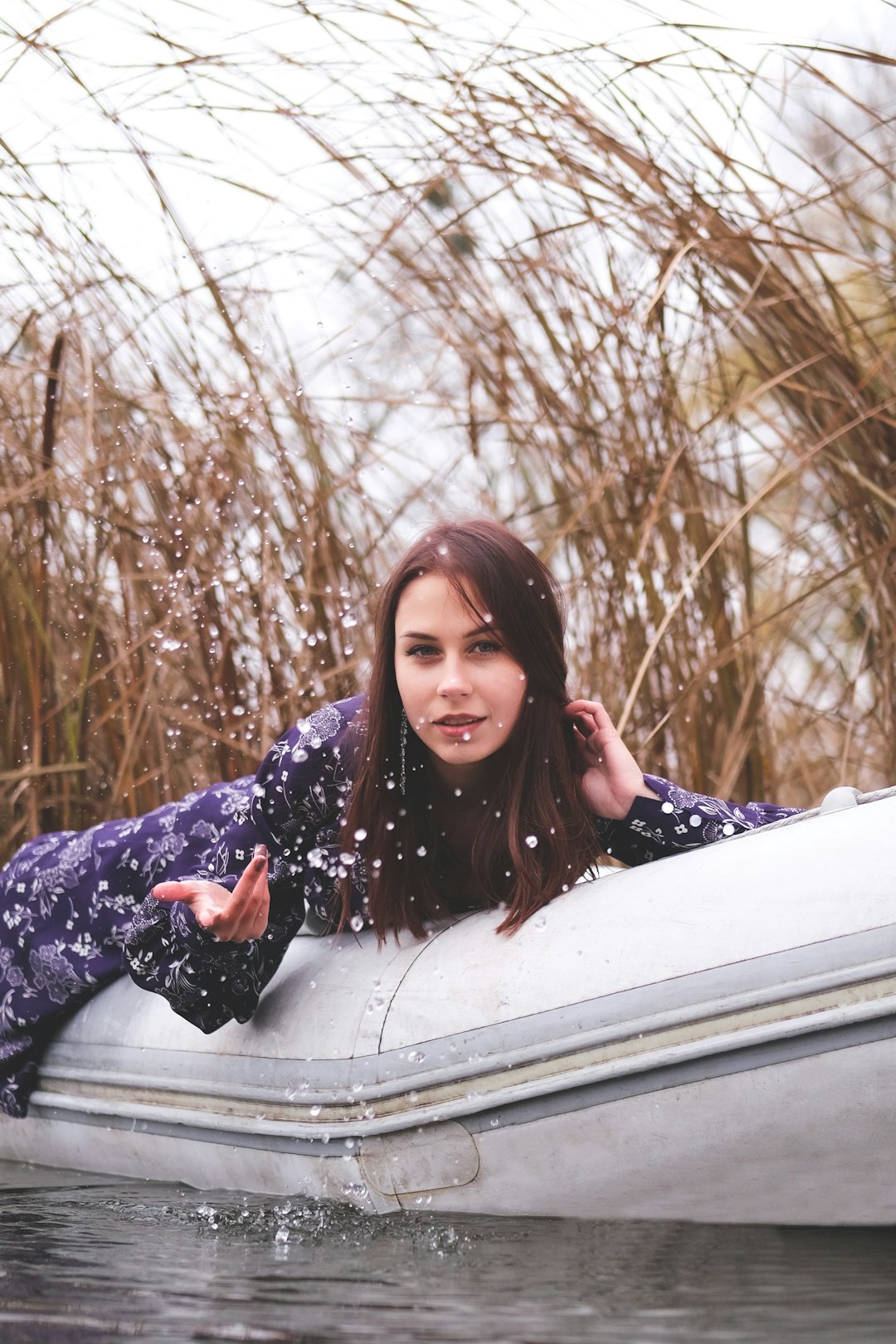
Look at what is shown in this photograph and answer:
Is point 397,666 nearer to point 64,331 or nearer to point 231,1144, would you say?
point 231,1144

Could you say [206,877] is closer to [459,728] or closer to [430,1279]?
[459,728]

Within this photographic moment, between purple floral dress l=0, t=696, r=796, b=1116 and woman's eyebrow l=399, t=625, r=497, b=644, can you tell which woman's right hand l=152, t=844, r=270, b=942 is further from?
woman's eyebrow l=399, t=625, r=497, b=644

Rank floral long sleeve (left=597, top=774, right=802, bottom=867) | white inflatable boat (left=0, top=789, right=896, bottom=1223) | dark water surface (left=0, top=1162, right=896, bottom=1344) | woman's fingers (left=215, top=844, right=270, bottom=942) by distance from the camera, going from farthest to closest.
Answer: floral long sleeve (left=597, top=774, right=802, bottom=867), woman's fingers (left=215, top=844, right=270, bottom=942), white inflatable boat (left=0, top=789, right=896, bottom=1223), dark water surface (left=0, top=1162, right=896, bottom=1344)

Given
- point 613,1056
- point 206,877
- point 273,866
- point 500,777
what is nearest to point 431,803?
point 500,777

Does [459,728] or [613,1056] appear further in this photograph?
[459,728]

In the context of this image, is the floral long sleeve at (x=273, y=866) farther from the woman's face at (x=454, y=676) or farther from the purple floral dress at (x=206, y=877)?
the woman's face at (x=454, y=676)

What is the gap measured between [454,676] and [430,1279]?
0.76m

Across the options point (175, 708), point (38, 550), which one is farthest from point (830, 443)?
point (38, 550)

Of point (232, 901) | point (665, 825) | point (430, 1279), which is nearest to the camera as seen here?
point (430, 1279)

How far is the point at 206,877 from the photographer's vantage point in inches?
87.1

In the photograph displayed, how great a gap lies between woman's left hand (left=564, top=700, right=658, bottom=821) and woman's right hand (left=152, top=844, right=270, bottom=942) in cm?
49

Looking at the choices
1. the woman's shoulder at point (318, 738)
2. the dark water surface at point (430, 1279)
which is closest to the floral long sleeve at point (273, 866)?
the woman's shoulder at point (318, 738)

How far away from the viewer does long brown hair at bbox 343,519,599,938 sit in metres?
2.05

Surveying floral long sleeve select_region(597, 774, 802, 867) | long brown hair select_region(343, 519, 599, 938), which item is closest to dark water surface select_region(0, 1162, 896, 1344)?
long brown hair select_region(343, 519, 599, 938)
